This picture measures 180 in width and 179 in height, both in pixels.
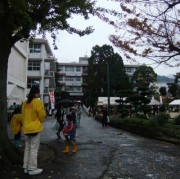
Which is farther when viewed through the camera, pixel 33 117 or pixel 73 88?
pixel 73 88

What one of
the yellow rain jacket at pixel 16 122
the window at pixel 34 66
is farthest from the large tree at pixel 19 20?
the window at pixel 34 66

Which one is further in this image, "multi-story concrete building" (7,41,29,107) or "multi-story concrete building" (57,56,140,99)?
"multi-story concrete building" (57,56,140,99)

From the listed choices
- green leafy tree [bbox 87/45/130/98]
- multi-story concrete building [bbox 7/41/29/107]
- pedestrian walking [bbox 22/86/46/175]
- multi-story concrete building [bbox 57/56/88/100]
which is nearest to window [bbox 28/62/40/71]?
green leafy tree [bbox 87/45/130/98]

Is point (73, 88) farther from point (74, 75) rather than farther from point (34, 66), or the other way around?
point (34, 66)

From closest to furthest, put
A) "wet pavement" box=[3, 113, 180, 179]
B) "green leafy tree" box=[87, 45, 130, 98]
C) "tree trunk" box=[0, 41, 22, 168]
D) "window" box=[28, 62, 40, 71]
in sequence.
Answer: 1. "wet pavement" box=[3, 113, 180, 179]
2. "tree trunk" box=[0, 41, 22, 168]
3. "window" box=[28, 62, 40, 71]
4. "green leafy tree" box=[87, 45, 130, 98]

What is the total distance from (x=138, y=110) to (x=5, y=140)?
24713 millimetres

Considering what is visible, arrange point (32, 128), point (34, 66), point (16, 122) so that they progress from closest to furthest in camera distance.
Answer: point (32, 128) → point (16, 122) → point (34, 66)

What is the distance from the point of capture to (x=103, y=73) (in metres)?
72.9

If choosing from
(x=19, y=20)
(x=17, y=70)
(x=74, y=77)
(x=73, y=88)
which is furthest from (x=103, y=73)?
(x=19, y=20)

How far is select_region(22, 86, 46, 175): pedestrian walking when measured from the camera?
7.69 meters

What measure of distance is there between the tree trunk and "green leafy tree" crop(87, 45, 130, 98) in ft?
207

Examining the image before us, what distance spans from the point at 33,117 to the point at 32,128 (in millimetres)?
243

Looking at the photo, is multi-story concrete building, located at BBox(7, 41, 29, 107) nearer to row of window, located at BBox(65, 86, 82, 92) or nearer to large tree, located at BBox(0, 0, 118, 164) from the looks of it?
large tree, located at BBox(0, 0, 118, 164)

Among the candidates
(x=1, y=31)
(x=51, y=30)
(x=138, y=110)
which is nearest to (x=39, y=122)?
(x=1, y=31)
